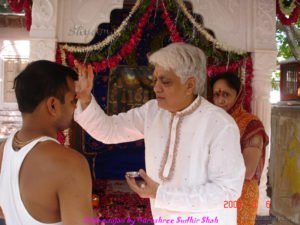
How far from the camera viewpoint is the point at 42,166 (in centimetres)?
129

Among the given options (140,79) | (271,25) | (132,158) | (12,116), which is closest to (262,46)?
(271,25)

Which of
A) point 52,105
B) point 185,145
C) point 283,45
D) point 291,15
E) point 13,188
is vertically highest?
point 283,45

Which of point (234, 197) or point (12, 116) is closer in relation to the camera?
point (234, 197)

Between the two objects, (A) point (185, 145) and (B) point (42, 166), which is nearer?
(B) point (42, 166)

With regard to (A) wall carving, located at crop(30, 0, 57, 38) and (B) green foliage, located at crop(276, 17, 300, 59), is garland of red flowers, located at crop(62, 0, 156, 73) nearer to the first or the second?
(A) wall carving, located at crop(30, 0, 57, 38)

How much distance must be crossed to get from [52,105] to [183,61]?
72cm

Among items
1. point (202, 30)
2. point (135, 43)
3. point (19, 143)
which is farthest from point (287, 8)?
point (19, 143)

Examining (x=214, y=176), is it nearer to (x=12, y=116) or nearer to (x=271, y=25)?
(x=271, y=25)

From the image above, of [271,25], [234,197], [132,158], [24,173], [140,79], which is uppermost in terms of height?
[271,25]

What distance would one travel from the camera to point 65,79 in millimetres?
1434

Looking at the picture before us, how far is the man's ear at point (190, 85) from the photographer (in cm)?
189

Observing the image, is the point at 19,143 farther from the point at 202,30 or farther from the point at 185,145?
the point at 202,30

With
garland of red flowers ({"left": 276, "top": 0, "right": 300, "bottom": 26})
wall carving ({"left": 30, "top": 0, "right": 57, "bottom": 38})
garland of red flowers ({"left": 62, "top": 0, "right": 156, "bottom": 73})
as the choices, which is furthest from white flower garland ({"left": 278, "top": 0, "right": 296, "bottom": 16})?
wall carving ({"left": 30, "top": 0, "right": 57, "bottom": 38})

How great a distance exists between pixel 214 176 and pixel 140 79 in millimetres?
5222
